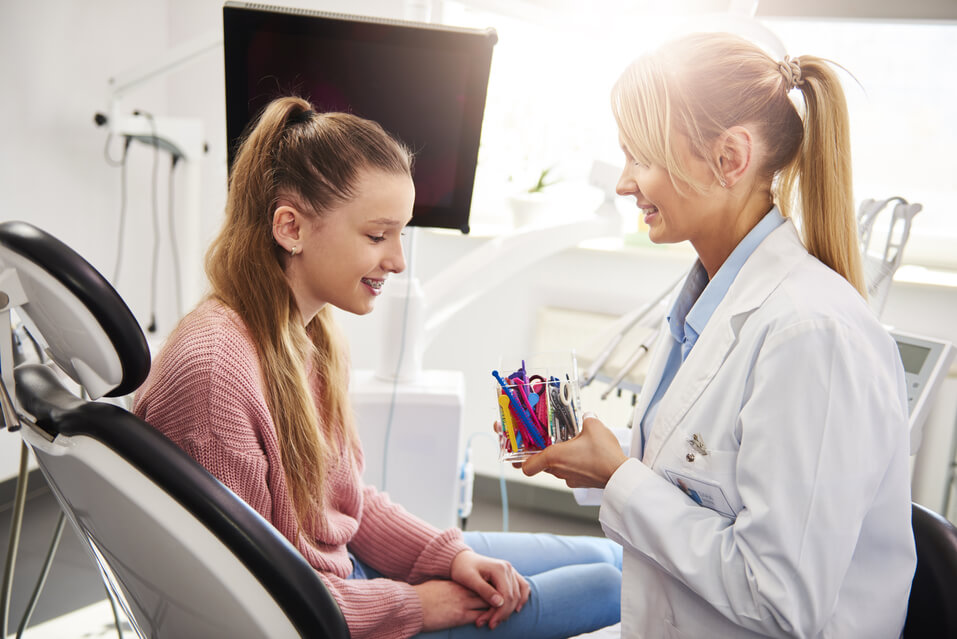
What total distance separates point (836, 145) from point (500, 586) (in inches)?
30.0

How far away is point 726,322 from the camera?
93 centimetres

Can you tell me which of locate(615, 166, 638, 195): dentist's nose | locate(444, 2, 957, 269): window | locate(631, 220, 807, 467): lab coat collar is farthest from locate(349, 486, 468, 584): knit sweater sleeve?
locate(444, 2, 957, 269): window

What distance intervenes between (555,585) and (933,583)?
51 cm

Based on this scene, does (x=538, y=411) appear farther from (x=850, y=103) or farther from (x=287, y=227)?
(x=850, y=103)

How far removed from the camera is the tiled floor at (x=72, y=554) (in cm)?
183

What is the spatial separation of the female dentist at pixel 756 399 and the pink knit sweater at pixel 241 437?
310 millimetres

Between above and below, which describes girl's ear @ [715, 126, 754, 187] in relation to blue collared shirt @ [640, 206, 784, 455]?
above

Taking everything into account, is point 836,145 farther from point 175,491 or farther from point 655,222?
point 175,491

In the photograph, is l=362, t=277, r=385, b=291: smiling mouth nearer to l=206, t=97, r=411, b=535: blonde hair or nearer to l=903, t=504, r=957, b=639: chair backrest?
l=206, t=97, r=411, b=535: blonde hair

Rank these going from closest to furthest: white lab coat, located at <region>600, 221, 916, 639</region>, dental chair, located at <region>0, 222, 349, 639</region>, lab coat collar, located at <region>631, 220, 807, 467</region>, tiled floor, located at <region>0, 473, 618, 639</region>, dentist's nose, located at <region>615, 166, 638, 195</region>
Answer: dental chair, located at <region>0, 222, 349, 639</region>, white lab coat, located at <region>600, 221, 916, 639</region>, lab coat collar, located at <region>631, 220, 807, 467</region>, dentist's nose, located at <region>615, 166, 638, 195</region>, tiled floor, located at <region>0, 473, 618, 639</region>

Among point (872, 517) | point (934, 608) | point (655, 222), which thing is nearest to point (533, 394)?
point (655, 222)

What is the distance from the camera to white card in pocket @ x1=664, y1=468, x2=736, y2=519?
879mm

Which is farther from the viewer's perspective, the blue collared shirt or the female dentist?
the blue collared shirt

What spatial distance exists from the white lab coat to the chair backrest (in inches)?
2.4
